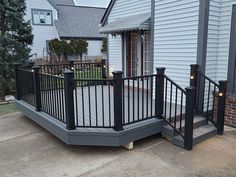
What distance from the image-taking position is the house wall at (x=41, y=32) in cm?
1817

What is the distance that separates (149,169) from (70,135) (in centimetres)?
133

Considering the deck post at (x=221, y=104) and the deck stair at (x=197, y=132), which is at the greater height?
the deck post at (x=221, y=104)

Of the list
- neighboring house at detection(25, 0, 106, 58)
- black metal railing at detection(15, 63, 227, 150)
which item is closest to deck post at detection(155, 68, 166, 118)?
black metal railing at detection(15, 63, 227, 150)

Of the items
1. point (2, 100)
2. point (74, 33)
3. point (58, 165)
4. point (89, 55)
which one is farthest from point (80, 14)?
point (58, 165)

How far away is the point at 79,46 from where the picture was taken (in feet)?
61.1

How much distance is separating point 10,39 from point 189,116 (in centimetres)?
670

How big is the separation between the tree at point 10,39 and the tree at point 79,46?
961 centimetres

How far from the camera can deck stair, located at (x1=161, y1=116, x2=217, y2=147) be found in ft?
13.2

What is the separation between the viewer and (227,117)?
4.94 meters

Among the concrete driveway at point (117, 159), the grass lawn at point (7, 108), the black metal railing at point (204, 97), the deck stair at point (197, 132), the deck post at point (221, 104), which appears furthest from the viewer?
the grass lawn at point (7, 108)

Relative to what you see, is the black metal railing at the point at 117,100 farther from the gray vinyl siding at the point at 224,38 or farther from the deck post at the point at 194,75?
the gray vinyl siding at the point at 224,38

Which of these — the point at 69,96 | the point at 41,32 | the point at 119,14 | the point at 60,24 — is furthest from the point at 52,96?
the point at 60,24

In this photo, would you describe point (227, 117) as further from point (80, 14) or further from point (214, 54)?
point (80, 14)

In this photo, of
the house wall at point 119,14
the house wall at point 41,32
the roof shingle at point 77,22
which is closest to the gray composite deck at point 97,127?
the house wall at point 119,14
